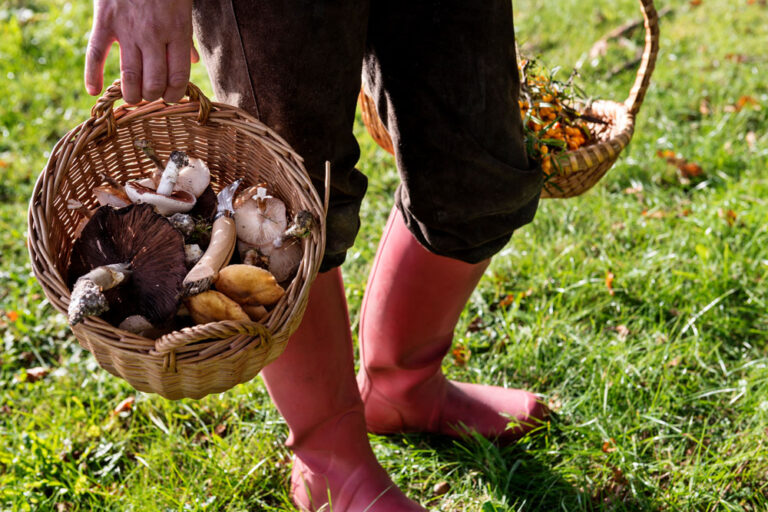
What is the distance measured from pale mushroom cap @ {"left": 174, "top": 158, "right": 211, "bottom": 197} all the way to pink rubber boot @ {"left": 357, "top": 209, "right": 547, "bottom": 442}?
603 millimetres

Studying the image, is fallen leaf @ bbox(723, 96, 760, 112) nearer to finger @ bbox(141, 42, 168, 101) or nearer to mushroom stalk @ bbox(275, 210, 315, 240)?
mushroom stalk @ bbox(275, 210, 315, 240)

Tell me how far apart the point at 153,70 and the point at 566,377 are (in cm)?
152

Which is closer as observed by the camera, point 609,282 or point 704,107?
point 609,282

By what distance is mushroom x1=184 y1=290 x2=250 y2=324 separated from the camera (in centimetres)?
110

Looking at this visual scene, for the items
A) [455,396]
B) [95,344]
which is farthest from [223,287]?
[455,396]

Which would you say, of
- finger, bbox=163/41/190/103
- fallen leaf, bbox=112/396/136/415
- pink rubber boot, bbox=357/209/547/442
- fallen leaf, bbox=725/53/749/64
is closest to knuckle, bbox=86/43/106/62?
finger, bbox=163/41/190/103

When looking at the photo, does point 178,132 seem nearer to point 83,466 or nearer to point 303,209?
point 303,209

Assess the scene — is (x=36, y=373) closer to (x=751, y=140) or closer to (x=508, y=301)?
(x=508, y=301)

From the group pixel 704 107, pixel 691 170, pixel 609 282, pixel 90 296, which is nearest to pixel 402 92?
pixel 90 296

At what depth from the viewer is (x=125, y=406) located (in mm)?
2111

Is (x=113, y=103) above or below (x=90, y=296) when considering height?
above

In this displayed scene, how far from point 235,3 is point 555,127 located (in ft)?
3.58

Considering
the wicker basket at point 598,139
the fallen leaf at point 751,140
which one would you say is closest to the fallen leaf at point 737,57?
the fallen leaf at point 751,140

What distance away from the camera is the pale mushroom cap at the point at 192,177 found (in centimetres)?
133
